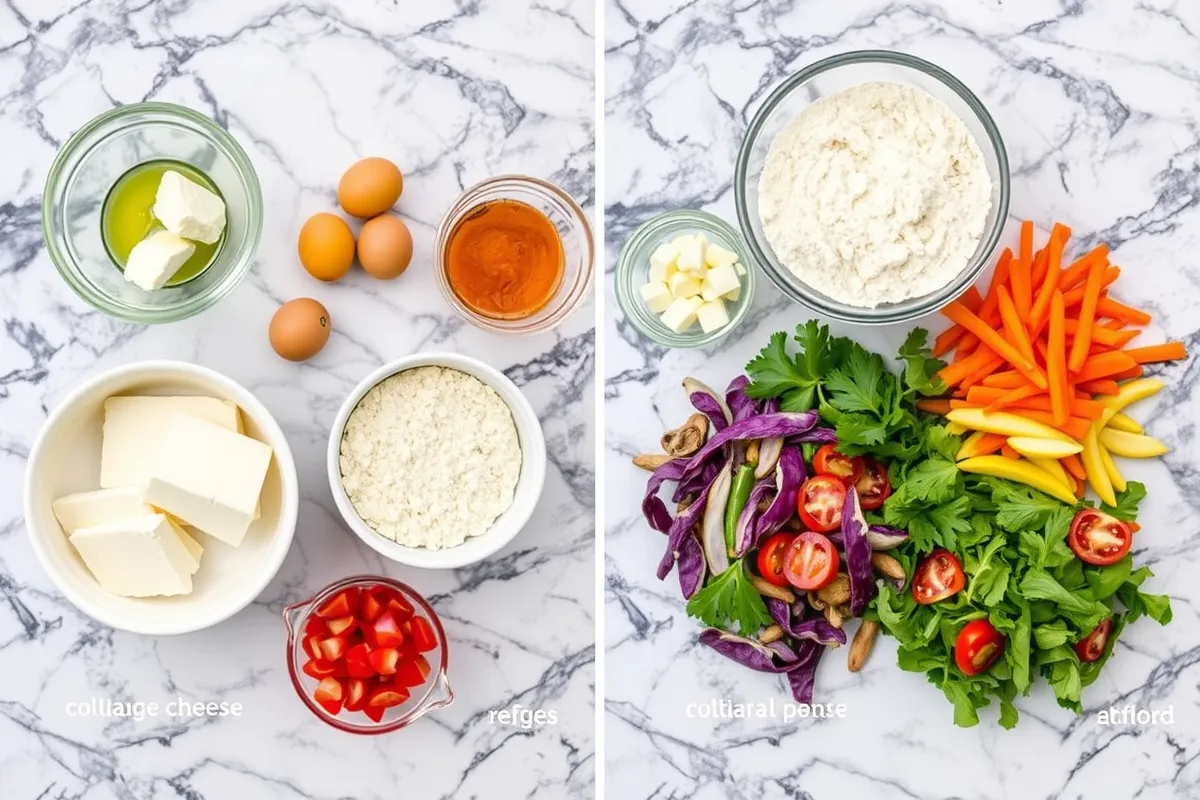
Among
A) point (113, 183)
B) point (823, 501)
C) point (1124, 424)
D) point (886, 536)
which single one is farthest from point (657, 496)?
point (113, 183)

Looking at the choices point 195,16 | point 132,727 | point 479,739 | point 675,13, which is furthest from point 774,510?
point 195,16

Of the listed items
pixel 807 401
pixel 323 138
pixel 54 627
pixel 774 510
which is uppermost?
pixel 323 138

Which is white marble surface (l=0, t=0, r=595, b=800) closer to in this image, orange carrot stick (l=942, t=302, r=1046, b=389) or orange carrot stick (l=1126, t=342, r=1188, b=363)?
orange carrot stick (l=942, t=302, r=1046, b=389)

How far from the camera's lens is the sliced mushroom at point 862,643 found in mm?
1839

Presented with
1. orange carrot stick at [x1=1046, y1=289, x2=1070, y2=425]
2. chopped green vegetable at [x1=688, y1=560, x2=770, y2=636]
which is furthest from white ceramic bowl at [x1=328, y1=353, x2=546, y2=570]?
orange carrot stick at [x1=1046, y1=289, x2=1070, y2=425]

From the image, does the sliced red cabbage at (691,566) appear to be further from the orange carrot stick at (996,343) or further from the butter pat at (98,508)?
the butter pat at (98,508)

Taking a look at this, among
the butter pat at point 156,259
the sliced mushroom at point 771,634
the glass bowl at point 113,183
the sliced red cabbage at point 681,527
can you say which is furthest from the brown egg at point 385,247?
the sliced mushroom at point 771,634

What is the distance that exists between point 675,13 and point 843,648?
1.18 m

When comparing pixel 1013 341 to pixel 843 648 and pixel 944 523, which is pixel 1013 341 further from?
pixel 843 648

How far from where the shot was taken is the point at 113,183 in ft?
5.70

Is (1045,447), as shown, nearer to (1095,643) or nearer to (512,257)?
(1095,643)

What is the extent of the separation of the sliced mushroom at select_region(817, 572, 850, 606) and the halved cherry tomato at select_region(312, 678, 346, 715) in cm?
83

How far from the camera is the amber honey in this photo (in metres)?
1.81

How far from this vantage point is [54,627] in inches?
71.8
